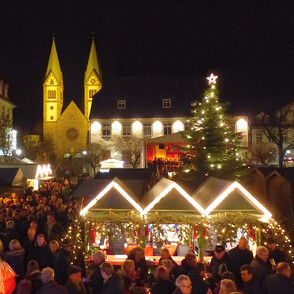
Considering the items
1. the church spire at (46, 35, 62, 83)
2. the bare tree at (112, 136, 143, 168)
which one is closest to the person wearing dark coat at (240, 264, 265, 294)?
the bare tree at (112, 136, 143, 168)

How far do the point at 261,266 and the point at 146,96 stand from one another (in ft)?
139

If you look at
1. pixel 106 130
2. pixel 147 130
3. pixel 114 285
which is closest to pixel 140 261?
pixel 114 285

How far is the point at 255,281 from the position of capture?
660 centimetres

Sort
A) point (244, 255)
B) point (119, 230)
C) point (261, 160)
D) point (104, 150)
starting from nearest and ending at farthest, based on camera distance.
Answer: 1. point (244, 255)
2. point (119, 230)
3. point (261, 160)
4. point (104, 150)

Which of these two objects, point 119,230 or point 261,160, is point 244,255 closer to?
point 119,230

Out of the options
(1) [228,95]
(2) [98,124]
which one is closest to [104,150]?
(2) [98,124]

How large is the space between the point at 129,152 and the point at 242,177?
22051 mm

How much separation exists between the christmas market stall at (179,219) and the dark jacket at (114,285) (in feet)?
10.5

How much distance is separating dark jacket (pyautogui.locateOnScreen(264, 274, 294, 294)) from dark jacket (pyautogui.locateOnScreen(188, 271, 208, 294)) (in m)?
0.99

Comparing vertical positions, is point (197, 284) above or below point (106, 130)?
below

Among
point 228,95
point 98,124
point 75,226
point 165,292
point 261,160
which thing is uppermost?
point 228,95

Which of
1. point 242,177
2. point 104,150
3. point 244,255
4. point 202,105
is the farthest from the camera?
point 104,150

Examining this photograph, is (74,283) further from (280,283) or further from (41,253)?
(280,283)

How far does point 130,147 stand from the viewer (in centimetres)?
4481
